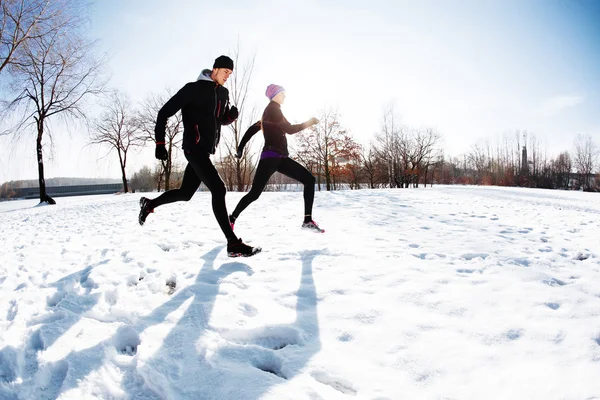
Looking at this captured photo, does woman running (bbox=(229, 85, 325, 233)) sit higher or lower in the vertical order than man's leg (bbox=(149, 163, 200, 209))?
higher

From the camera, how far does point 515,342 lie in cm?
153

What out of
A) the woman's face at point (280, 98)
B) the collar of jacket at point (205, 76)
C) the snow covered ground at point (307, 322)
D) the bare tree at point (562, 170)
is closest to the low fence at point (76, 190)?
the woman's face at point (280, 98)

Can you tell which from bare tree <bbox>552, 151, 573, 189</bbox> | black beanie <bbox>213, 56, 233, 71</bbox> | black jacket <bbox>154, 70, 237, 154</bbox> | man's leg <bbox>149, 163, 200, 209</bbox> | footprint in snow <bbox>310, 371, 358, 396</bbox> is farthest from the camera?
bare tree <bbox>552, 151, 573, 189</bbox>

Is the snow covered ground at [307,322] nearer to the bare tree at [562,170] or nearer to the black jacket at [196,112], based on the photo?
the black jacket at [196,112]

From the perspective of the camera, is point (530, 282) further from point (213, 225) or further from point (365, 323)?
point (213, 225)

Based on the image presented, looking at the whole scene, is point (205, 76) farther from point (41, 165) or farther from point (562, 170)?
point (562, 170)

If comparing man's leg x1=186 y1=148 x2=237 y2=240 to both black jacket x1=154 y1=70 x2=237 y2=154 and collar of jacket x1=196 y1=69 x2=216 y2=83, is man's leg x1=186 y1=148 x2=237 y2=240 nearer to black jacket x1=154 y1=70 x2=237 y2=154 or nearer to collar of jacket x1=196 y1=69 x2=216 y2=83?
black jacket x1=154 y1=70 x2=237 y2=154

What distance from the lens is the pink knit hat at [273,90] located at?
13.3ft

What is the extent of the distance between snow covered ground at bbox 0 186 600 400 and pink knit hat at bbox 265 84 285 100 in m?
2.04

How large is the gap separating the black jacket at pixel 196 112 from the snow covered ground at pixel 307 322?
4.02ft

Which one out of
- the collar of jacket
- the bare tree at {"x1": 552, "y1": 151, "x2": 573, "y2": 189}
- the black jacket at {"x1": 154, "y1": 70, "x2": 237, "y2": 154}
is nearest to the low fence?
the black jacket at {"x1": 154, "y1": 70, "x2": 237, "y2": 154}

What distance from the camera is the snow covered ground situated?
50.0 inches

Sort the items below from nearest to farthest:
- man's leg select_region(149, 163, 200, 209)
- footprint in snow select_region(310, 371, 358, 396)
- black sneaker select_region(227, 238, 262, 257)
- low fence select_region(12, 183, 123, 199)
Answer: footprint in snow select_region(310, 371, 358, 396) → black sneaker select_region(227, 238, 262, 257) → man's leg select_region(149, 163, 200, 209) → low fence select_region(12, 183, 123, 199)

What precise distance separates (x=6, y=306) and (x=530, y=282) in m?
3.65
